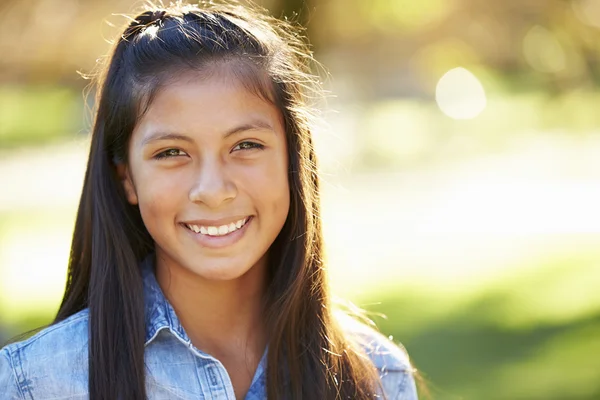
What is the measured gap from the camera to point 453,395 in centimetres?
480

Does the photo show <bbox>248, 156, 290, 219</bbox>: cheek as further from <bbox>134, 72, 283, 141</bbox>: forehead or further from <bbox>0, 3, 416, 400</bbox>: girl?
<bbox>134, 72, 283, 141</bbox>: forehead

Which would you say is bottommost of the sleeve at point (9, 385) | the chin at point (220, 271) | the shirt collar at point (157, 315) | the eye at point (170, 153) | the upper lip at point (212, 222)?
the sleeve at point (9, 385)

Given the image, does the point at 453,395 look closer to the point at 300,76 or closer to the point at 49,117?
the point at 300,76

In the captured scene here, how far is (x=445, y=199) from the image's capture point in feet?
35.5

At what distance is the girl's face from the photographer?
90.4 inches

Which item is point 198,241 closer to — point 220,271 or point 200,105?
point 220,271

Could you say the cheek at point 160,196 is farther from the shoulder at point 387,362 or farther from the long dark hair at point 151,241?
the shoulder at point 387,362

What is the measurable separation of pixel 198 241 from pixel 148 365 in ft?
1.03

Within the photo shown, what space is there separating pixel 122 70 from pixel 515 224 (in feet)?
23.6

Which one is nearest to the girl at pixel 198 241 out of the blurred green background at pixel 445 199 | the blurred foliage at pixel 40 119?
the blurred green background at pixel 445 199

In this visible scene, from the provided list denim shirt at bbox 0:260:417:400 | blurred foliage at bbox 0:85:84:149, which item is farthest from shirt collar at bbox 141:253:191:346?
blurred foliage at bbox 0:85:84:149

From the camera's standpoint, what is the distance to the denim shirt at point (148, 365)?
220 centimetres

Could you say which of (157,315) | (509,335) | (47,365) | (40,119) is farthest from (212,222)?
(40,119)

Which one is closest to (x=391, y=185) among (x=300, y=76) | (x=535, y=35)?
(x=535, y=35)
